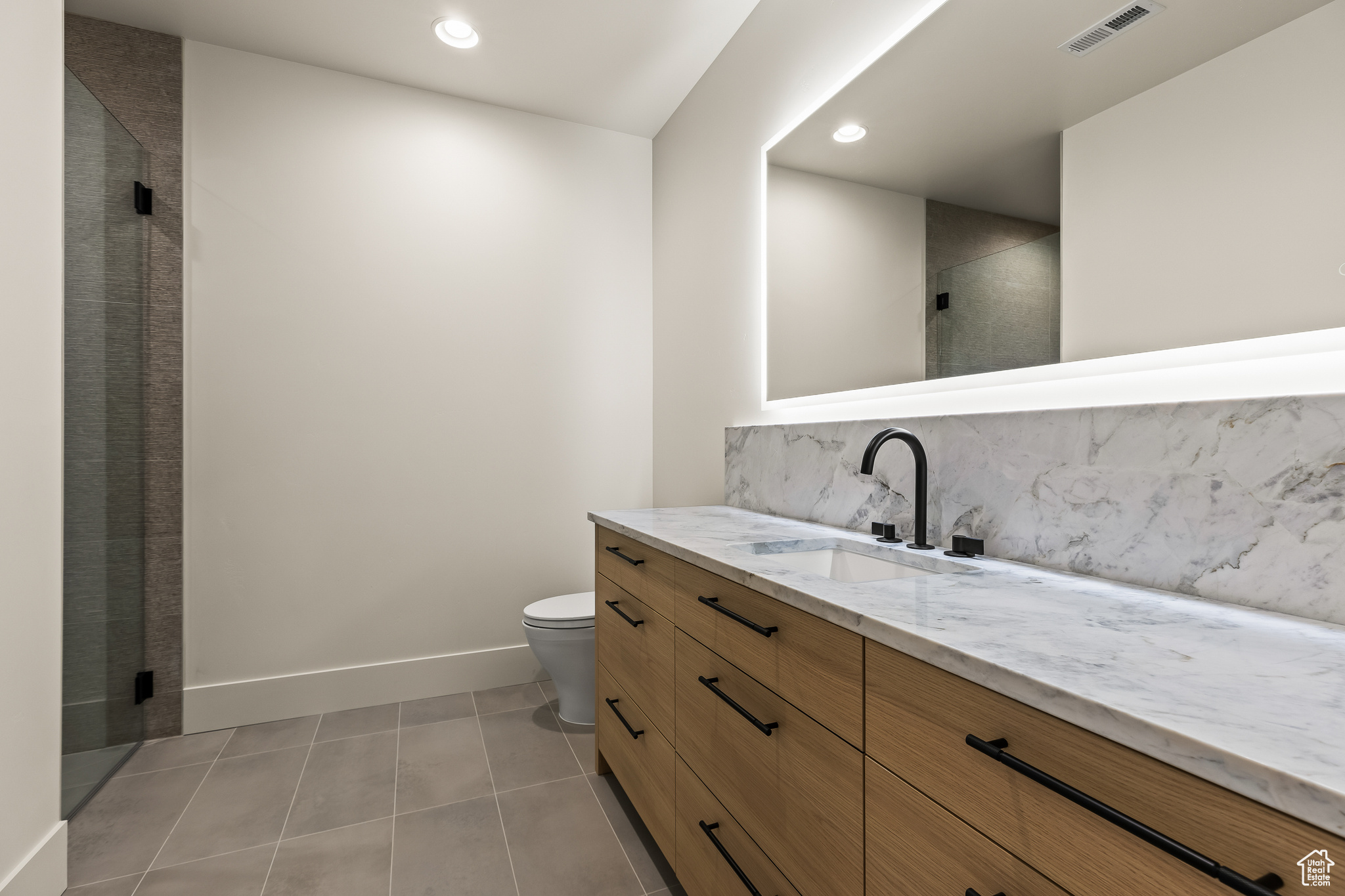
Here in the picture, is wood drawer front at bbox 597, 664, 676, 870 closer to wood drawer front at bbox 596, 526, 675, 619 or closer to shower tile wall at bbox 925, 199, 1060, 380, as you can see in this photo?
wood drawer front at bbox 596, 526, 675, 619

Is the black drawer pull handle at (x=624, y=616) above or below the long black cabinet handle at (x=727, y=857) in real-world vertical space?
above

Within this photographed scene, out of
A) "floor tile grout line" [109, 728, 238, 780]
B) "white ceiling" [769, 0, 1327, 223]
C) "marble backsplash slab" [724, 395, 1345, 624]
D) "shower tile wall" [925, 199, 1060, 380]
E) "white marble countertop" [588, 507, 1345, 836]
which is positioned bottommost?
"floor tile grout line" [109, 728, 238, 780]

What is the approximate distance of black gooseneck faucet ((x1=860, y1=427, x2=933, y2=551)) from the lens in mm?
1343

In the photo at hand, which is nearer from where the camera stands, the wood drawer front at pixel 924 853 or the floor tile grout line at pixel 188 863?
the wood drawer front at pixel 924 853

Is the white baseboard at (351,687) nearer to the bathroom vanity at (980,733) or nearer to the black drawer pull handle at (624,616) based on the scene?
the black drawer pull handle at (624,616)

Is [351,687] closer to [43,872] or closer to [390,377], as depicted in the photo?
[43,872]

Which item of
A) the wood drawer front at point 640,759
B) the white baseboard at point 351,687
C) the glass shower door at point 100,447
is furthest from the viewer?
the white baseboard at point 351,687

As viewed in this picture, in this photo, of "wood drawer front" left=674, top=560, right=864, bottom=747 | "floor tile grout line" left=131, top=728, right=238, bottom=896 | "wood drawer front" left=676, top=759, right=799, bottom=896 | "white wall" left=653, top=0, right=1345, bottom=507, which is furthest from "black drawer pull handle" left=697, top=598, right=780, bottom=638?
"floor tile grout line" left=131, top=728, right=238, bottom=896

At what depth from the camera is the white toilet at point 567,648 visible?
2.28 metres

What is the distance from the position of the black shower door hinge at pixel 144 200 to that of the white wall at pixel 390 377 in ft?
0.40

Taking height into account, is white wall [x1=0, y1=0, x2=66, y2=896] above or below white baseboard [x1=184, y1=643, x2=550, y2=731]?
above

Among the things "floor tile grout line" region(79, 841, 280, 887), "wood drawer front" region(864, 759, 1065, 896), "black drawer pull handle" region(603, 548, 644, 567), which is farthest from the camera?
"black drawer pull handle" region(603, 548, 644, 567)

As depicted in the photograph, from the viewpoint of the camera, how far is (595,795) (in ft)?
6.24

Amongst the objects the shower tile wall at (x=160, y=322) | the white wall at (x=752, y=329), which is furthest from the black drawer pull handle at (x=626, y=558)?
the shower tile wall at (x=160, y=322)
